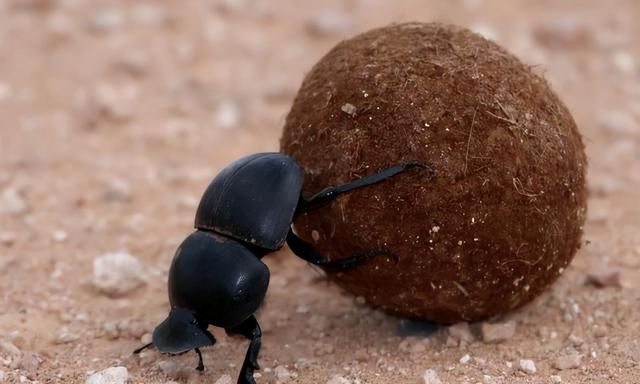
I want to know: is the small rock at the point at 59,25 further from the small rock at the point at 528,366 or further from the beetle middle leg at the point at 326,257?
the small rock at the point at 528,366

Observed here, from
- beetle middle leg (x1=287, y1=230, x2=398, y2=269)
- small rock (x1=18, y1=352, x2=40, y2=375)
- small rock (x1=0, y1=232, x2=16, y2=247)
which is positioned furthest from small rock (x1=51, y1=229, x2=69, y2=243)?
beetle middle leg (x1=287, y1=230, x2=398, y2=269)

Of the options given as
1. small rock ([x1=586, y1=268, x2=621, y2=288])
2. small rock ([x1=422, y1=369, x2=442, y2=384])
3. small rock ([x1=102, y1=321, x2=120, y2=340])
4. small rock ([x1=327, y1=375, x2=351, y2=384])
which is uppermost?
small rock ([x1=586, y1=268, x2=621, y2=288])

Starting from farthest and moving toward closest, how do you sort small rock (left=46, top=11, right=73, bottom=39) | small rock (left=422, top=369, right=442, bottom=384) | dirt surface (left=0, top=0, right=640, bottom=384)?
small rock (left=46, top=11, right=73, bottom=39)
dirt surface (left=0, top=0, right=640, bottom=384)
small rock (left=422, top=369, right=442, bottom=384)

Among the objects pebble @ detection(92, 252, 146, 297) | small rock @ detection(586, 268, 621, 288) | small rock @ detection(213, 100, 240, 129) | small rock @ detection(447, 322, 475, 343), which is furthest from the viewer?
small rock @ detection(213, 100, 240, 129)

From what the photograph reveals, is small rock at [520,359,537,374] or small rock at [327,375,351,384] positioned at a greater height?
small rock at [520,359,537,374]

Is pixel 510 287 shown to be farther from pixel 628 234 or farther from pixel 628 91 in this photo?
pixel 628 91

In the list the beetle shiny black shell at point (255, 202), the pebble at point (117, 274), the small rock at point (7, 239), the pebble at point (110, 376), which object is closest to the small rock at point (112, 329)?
the pebble at point (117, 274)

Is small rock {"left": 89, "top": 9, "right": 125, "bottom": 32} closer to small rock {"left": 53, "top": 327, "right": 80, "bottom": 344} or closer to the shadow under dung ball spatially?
small rock {"left": 53, "top": 327, "right": 80, "bottom": 344}

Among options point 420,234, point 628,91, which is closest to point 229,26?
point 628,91

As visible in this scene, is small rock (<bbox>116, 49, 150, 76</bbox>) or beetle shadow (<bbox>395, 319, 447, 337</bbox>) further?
small rock (<bbox>116, 49, 150, 76</bbox>)
